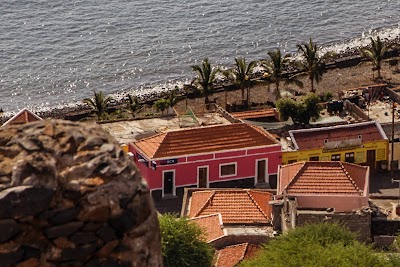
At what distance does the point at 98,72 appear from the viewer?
81688 millimetres

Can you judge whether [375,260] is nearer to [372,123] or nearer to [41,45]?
[372,123]

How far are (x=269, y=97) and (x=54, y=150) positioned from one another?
5589cm

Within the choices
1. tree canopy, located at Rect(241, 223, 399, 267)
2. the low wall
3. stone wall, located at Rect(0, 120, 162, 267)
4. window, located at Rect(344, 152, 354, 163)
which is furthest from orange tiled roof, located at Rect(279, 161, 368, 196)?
stone wall, located at Rect(0, 120, 162, 267)

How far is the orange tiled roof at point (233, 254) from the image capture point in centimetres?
3121

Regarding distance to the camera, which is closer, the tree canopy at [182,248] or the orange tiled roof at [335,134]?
the tree canopy at [182,248]

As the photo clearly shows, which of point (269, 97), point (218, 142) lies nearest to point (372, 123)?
point (218, 142)

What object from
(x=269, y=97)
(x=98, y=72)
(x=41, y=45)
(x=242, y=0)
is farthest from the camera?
(x=242, y=0)

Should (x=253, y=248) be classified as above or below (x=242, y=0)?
below

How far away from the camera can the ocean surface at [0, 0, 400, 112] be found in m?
79.2

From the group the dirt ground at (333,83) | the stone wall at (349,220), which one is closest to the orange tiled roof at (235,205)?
the stone wall at (349,220)

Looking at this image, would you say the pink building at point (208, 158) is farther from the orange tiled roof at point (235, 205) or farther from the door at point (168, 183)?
the orange tiled roof at point (235, 205)

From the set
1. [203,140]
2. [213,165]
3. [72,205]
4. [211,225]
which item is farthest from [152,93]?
[72,205]

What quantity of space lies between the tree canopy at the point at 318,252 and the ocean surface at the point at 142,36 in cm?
4664

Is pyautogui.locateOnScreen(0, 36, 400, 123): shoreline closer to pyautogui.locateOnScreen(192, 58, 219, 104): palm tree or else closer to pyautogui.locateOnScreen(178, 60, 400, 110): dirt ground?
pyautogui.locateOnScreen(178, 60, 400, 110): dirt ground
